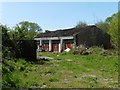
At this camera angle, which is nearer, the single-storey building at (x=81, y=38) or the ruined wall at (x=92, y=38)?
the ruined wall at (x=92, y=38)

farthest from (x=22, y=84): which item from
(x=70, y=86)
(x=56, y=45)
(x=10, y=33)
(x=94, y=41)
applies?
(x=56, y=45)

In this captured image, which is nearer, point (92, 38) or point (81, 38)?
point (81, 38)

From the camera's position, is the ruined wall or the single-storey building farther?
the single-storey building

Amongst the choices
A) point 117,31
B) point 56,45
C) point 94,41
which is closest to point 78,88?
point 117,31

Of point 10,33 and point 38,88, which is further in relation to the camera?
point 10,33

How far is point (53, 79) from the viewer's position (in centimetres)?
1294

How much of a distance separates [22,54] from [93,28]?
2752cm

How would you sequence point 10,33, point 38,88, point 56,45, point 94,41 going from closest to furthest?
point 38,88, point 10,33, point 94,41, point 56,45

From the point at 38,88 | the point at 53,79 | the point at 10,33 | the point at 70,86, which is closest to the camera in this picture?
the point at 38,88

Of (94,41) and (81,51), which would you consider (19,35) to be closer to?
(81,51)

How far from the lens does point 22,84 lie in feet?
34.5

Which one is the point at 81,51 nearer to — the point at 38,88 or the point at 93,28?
the point at 93,28

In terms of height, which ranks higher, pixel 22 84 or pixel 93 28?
pixel 93 28

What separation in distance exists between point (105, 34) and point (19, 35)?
28.9 m
